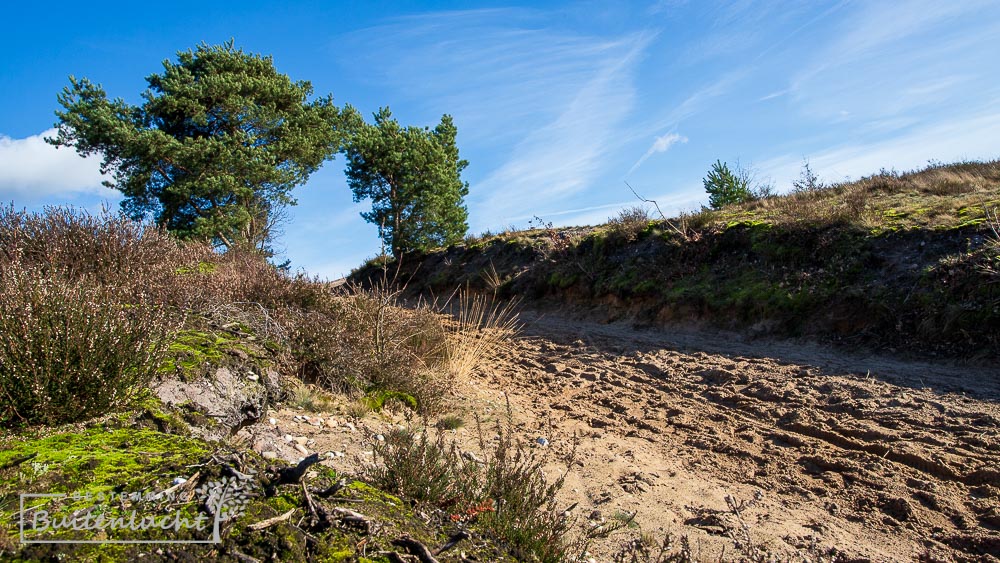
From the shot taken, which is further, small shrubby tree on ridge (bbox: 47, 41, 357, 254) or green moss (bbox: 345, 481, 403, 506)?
small shrubby tree on ridge (bbox: 47, 41, 357, 254)

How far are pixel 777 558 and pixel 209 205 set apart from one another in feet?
66.1

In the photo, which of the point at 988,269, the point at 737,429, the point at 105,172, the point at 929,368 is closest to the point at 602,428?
the point at 737,429

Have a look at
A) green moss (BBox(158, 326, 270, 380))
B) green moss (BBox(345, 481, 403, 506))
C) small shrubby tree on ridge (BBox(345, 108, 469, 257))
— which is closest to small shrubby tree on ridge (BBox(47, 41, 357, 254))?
small shrubby tree on ridge (BBox(345, 108, 469, 257))

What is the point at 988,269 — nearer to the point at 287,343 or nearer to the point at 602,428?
the point at 602,428

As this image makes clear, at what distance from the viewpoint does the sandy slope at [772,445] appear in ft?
10.8

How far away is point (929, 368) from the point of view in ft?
19.1

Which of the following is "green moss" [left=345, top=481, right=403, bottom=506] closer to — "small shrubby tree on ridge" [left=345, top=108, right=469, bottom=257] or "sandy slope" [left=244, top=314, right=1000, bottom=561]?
"sandy slope" [left=244, top=314, right=1000, bottom=561]

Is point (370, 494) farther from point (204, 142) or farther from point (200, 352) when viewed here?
point (204, 142)

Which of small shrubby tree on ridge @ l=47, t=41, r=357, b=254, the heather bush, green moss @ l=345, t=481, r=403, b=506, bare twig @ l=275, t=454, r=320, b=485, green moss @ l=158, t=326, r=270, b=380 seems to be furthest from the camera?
small shrubby tree on ridge @ l=47, t=41, r=357, b=254

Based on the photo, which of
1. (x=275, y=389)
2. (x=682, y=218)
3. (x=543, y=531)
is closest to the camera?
(x=543, y=531)

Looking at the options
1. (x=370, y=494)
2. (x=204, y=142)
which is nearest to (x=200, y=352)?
(x=370, y=494)

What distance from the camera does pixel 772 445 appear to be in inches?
183

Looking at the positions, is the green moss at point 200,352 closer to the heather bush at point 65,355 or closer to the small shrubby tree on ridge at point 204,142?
the heather bush at point 65,355

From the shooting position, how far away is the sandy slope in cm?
330
